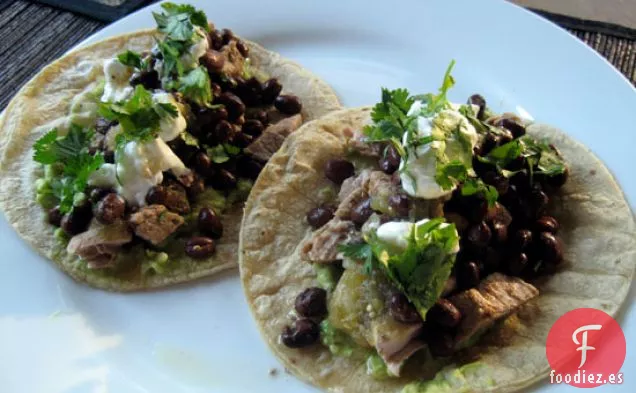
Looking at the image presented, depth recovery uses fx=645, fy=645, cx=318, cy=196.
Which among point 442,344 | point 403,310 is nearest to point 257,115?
point 403,310

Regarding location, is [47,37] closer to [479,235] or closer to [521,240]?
[479,235]

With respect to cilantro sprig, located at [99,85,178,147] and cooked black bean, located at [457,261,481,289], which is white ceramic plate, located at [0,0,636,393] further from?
cilantro sprig, located at [99,85,178,147]

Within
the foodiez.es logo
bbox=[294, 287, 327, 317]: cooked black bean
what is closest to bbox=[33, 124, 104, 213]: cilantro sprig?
bbox=[294, 287, 327, 317]: cooked black bean

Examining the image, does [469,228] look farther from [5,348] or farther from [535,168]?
[5,348]

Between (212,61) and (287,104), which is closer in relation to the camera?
(212,61)

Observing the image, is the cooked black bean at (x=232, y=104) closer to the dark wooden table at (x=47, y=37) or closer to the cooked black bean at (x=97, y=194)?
the cooked black bean at (x=97, y=194)

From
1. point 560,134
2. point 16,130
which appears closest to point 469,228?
point 560,134

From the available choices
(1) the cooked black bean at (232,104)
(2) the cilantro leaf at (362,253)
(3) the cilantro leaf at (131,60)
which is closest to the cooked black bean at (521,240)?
(2) the cilantro leaf at (362,253)
